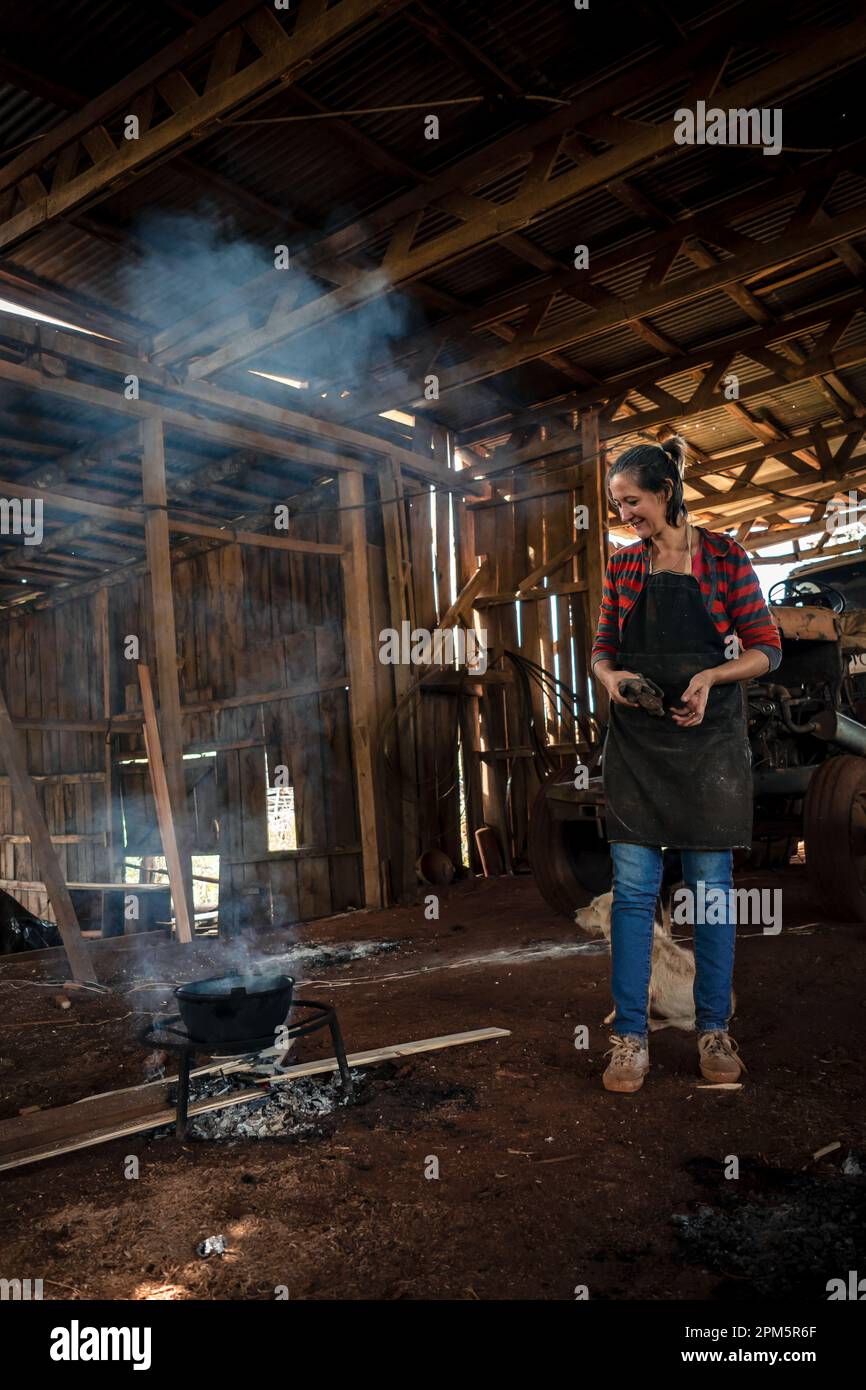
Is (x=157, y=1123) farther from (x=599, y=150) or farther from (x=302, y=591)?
(x=302, y=591)

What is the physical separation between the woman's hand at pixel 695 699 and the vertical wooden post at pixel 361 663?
5.12 metres

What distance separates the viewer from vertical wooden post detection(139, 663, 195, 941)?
5.82 meters

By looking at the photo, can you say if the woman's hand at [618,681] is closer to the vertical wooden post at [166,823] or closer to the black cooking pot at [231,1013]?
the black cooking pot at [231,1013]

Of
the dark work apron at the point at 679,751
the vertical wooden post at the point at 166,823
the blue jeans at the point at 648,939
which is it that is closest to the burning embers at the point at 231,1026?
the blue jeans at the point at 648,939

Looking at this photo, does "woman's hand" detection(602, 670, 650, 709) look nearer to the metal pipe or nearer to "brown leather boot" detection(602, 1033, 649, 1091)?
"brown leather boot" detection(602, 1033, 649, 1091)

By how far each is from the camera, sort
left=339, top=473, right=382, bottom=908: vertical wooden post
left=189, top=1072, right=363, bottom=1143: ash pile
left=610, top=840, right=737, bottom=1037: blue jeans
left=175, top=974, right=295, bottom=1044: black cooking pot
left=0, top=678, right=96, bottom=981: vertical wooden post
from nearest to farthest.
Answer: left=189, top=1072, right=363, bottom=1143: ash pile, left=175, top=974, right=295, bottom=1044: black cooking pot, left=610, top=840, right=737, bottom=1037: blue jeans, left=0, top=678, right=96, bottom=981: vertical wooden post, left=339, top=473, right=382, bottom=908: vertical wooden post

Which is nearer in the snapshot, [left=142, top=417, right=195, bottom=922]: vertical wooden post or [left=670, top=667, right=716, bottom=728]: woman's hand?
[left=670, top=667, right=716, bottom=728]: woman's hand

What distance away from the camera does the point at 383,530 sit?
26.8ft

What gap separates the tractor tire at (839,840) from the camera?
5039 millimetres

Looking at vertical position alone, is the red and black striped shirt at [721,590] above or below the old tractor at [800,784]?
above

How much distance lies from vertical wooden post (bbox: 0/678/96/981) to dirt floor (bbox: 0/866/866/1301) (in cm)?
114

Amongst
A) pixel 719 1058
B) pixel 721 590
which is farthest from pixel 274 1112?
pixel 721 590

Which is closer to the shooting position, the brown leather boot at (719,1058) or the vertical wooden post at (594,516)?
the brown leather boot at (719,1058)

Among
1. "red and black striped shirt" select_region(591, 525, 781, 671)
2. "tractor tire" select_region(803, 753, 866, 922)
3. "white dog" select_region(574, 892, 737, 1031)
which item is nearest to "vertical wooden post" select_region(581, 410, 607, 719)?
"tractor tire" select_region(803, 753, 866, 922)
